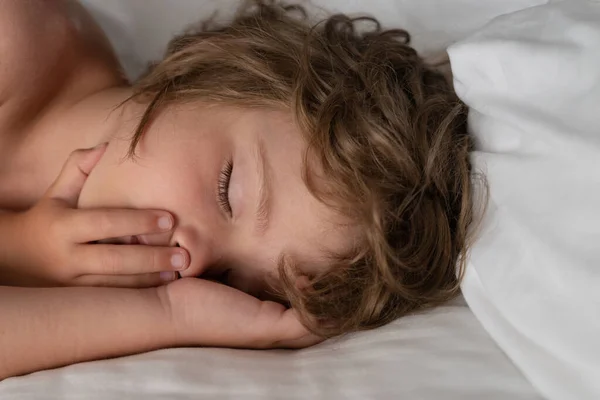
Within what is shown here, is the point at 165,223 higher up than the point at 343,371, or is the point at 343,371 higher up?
the point at 165,223

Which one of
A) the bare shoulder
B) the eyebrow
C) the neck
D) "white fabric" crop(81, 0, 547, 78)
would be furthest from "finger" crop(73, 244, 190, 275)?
"white fabric" crop(81, 0, 547, 78)

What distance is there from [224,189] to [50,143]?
389 mm

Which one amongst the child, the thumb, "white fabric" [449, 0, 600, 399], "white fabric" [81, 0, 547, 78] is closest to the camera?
"white fabric" [449, 0, 600, 399]

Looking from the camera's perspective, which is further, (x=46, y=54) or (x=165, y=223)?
(x=46, y=54)

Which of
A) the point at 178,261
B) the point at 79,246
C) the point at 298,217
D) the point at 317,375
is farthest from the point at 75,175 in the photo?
the point at 317,375

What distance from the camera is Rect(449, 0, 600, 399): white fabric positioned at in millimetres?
710

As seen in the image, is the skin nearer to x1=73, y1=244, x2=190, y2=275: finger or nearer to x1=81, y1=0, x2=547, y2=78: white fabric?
x1=73, y1=244, x2=190, y2=275: finger

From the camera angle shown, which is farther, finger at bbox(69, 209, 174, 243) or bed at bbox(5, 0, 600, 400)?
finger at bbox(69, 209, 174, 243)

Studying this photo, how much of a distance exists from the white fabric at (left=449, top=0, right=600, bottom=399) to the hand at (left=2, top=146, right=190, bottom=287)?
410 mm

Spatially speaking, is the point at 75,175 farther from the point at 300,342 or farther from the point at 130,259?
the point at 300,342

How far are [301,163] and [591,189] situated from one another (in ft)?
1.15

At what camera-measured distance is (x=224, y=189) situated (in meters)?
0.87

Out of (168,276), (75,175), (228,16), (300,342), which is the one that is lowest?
(300,342)

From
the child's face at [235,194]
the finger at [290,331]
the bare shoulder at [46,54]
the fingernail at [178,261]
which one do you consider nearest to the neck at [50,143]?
the bare shoulder at [46,54]
